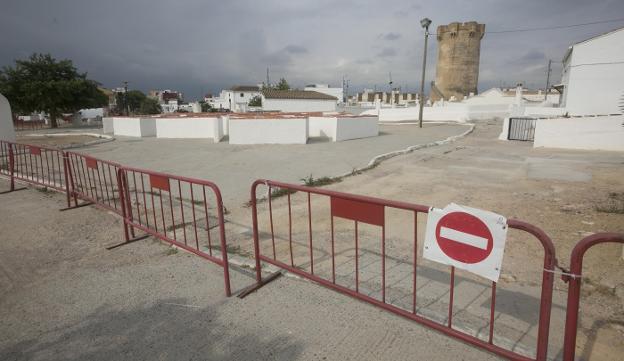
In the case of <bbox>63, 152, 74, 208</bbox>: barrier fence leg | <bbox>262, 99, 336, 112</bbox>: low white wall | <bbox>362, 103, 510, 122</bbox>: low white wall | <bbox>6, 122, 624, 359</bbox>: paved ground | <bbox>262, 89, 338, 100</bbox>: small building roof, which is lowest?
<bbox>6, 122, 624, 359</bbox>: paved ground

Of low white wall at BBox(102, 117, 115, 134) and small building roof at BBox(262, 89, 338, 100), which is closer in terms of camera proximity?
low white wall at BBox(102, 117, 115, 134)

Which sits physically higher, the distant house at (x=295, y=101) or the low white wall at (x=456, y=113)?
the distant house at (x=295, y=101)

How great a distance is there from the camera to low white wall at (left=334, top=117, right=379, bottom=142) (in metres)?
18.6

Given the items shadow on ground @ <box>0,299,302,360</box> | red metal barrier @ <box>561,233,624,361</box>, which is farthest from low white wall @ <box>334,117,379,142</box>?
red metal barrier @ <box>561,233,624,361</box>

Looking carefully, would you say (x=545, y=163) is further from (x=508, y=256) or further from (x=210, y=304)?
(x=210, y=304)

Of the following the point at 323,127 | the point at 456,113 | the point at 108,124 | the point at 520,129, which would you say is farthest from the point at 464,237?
the point at 456,113

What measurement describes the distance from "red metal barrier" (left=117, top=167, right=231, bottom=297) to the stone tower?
54002mm

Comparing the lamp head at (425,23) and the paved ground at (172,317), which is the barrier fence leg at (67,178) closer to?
the paved ground at (172,317)

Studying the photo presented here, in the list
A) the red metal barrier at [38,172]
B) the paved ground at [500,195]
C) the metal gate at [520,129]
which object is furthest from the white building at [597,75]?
the red metal barrier at [38,172]

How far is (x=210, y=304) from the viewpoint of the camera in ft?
10.3

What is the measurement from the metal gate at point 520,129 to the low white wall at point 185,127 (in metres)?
17.5

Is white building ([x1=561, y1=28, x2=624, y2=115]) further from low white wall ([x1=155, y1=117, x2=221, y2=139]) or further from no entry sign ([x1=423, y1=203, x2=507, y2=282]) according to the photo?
no entry sign ([x1=423, y1=203, x2=507, y2=282])

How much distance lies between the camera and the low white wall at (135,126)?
77.7ft

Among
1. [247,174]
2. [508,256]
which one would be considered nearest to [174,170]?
[247,174]
